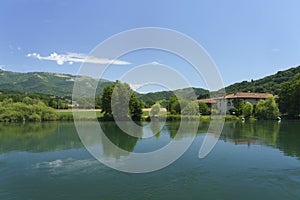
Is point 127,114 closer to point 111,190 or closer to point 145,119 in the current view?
point 145,119

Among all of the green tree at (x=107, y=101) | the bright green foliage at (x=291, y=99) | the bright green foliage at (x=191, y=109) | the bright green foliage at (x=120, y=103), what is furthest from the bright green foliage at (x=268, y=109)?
the green tree at (x=107, y=101)

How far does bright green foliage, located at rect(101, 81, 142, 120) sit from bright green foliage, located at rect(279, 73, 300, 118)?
98.7ft

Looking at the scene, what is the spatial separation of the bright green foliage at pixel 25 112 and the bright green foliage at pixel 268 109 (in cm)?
4244

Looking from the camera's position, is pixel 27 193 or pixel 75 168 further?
pixel 75 168

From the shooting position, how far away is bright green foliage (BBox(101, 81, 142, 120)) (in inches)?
1896

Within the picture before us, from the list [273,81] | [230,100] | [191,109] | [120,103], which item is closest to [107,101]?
[120,103]

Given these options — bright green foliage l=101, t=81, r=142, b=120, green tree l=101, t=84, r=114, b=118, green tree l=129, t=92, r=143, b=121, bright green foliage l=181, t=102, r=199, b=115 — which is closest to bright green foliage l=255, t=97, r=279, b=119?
bright green foliage l=181, t=102, r=199, b=115

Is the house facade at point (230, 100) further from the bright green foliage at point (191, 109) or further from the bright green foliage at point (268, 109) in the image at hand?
the bright green foliage at point (191, 109)

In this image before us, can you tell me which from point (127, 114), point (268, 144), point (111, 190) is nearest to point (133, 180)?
point (111, 190)

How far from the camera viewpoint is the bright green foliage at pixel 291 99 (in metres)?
Answer: 51.1

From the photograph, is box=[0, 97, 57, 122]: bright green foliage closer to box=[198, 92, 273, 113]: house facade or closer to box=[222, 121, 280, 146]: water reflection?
box=[222, 121, 280, 146]: water reflection

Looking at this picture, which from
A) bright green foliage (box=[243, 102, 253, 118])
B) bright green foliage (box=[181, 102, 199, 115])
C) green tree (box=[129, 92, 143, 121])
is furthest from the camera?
bright green foliage (box=[243, 102, 253, 118])

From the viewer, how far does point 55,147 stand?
19.6 metres

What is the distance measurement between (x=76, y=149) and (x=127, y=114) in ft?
99.3
